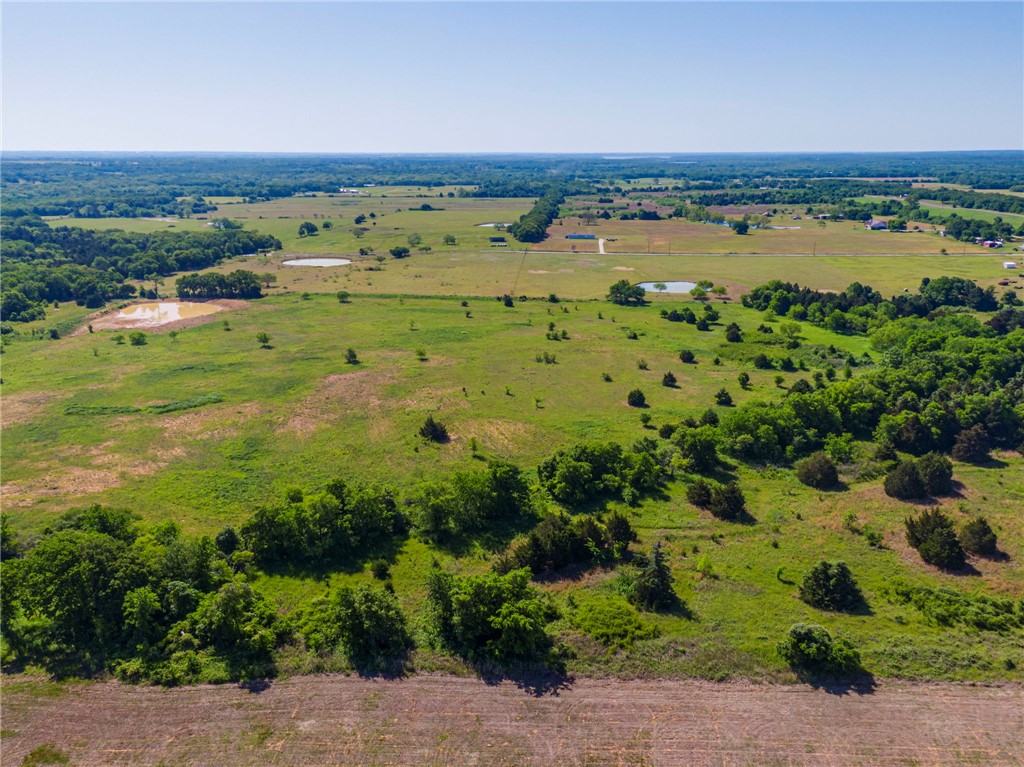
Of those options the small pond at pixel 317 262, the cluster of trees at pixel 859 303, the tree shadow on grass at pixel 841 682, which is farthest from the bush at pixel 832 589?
the small pond at pixel 317 262

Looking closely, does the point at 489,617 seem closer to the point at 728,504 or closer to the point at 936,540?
the point at 728,504

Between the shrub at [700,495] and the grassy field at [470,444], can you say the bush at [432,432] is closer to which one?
the grassy field at [470,444]

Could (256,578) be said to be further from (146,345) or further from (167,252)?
(167,252)

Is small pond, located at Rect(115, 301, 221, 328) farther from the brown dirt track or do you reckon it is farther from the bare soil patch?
the brown dirt track

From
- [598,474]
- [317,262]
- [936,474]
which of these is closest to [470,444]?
[598,474]

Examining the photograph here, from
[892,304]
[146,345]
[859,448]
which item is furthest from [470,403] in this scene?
[892,304]

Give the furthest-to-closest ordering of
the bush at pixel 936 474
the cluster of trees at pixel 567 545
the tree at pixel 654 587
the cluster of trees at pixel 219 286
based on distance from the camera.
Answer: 1. the cluster of trees at pixel 219 286
2. the bush at pixel 936 474
3. the cluster of trees at pixel 567 545
4. the tree at pixel 654 587

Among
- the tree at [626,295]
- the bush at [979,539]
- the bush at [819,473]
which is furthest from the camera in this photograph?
the tree at [626,295]
